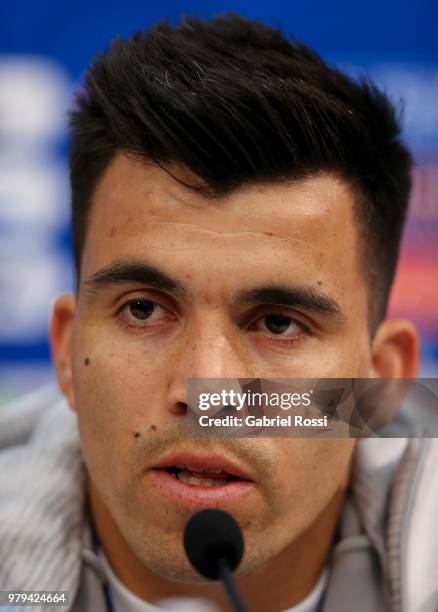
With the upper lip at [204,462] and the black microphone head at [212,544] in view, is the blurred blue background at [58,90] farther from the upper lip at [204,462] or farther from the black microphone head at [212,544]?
the black microphone head at [212,544]

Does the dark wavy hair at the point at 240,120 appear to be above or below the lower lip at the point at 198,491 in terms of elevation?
above

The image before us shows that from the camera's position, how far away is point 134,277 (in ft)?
2.97

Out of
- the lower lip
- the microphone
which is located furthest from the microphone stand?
the lower lip

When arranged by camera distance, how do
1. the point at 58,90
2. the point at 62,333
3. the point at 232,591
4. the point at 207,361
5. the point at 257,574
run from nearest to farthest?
the point at 232,591
the point at 207,361
the point at 257,574
the point at 62,333
the point at 58,90

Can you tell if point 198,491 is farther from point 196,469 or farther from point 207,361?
point 207,361

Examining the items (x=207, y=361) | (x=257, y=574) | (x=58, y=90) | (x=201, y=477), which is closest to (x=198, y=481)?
(x=201, y=477)

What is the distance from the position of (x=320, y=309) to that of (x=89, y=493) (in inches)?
16.4

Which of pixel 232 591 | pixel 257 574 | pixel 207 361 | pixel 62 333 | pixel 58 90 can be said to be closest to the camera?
pixel 232 591

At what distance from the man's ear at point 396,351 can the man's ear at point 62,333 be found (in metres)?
0.40

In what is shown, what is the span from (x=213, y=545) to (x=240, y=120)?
466 millimetres

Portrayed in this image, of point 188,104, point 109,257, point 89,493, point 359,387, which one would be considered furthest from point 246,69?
point 89,493

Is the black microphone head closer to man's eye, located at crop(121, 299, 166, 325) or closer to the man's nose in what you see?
the man's nose

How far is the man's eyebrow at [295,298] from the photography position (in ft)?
2.85

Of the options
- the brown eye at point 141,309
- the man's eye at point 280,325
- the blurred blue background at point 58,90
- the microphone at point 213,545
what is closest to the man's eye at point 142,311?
the brown eye at point 141,309
